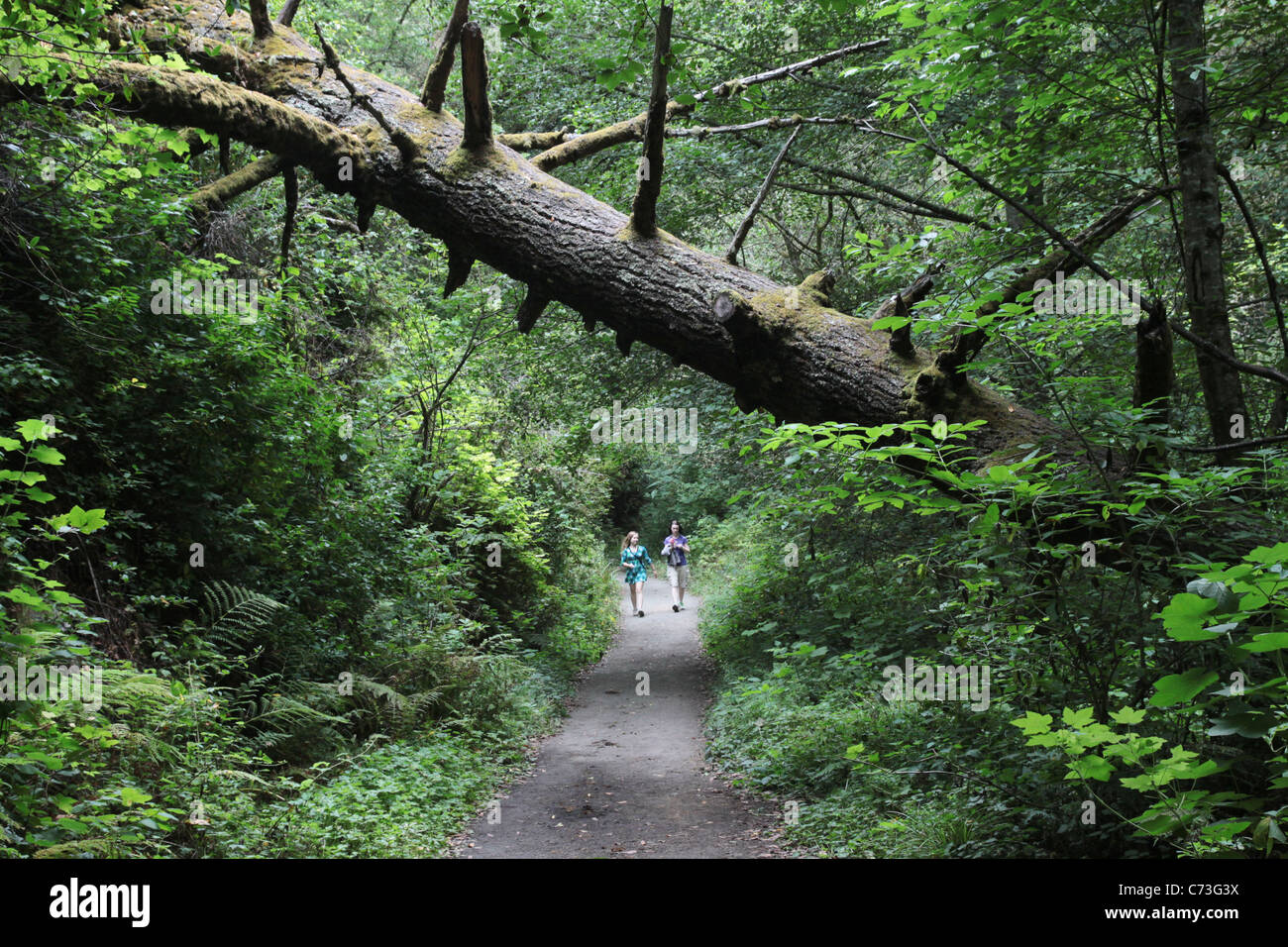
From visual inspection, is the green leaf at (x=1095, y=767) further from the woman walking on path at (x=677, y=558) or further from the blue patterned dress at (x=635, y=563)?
the blue patterned dress at (x=635, y=563)

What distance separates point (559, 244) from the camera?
16.5ft

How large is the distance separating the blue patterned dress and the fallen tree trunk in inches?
510

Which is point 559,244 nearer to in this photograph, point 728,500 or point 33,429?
point 33,429

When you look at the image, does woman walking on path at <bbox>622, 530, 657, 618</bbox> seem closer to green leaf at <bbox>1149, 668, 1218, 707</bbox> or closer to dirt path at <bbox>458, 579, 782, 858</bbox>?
dirt path at <bbox>458, 579, 782, 858</bbox>

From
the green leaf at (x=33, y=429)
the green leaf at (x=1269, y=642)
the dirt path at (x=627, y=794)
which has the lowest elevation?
the dirt path at (x=627, y=794)

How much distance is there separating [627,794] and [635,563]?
10.6m

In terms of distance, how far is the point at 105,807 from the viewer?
13.0 feet

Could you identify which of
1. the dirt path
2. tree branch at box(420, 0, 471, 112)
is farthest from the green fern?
tree branch at box(420, 0, 471, 112)

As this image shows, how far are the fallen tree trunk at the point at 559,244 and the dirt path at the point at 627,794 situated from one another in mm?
3659

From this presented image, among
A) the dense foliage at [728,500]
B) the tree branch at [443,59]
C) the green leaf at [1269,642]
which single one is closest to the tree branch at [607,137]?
the dense foliage at [728,500]

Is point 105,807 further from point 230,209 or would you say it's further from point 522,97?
point 522,97

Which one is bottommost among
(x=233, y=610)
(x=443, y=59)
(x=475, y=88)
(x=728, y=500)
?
(x=233, y=610)

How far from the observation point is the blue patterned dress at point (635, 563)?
58.9 feet

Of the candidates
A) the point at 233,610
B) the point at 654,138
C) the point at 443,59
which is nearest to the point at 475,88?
the point at 443,59
